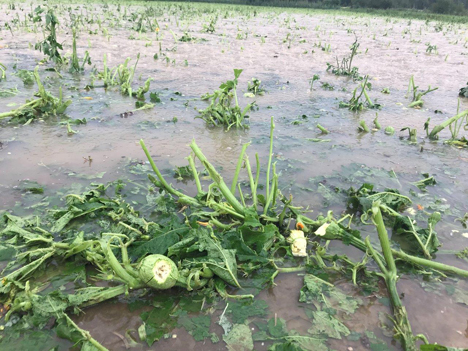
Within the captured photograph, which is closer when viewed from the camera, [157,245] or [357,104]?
[157,245]

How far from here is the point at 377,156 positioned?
14.4 feet

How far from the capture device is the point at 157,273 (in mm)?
2131

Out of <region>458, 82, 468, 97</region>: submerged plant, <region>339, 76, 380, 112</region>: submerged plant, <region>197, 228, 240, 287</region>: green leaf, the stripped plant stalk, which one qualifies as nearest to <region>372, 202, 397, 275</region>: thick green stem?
the stripped plant stalk

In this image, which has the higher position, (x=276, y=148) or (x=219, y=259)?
(x=276, y=148)

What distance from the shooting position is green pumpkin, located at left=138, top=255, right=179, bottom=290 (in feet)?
6.97

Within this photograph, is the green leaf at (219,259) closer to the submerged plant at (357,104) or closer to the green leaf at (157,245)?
the green leaf at (157,245)

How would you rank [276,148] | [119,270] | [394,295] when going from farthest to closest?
[276,148] → [394,295] → [119,270]

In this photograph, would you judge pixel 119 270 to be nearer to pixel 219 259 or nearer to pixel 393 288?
pixel 219 259

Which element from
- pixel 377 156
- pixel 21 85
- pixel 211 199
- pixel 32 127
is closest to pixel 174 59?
pixel 21 85

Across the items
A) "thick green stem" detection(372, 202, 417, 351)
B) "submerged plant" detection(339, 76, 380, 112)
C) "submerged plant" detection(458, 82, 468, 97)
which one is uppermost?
"submerged plant" detection(458, 82, 468, 97)

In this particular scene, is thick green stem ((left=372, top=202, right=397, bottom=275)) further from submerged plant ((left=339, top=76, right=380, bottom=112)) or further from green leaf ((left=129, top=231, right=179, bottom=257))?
submerged plant ((left=339, top=76, right=380, bottom=112))

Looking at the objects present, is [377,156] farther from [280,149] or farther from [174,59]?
[174,59]

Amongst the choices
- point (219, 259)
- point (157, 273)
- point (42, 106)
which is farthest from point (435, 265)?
point (42, 106)

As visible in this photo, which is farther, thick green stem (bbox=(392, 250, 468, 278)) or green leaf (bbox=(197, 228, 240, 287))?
thick green stem (bbox=(392, 250, 468, 278))
